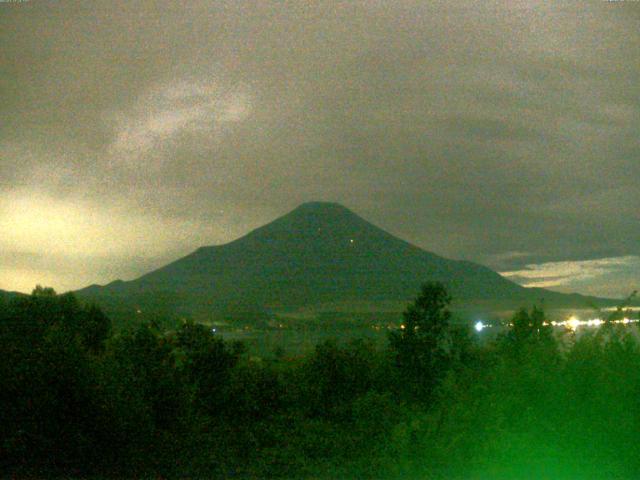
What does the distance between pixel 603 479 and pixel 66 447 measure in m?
6.94

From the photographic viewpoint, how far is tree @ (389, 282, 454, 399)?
15367 millimetres

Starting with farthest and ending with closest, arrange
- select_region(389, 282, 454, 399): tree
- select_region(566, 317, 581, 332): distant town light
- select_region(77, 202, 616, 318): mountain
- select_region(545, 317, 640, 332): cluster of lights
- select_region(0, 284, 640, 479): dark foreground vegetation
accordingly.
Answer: select_region(77, 202, 616, 318): mountain
select_region(389, 282, 454, 399): tree
select_region(566, 317, 581, 332): distant town light
select_region(545, 317, 640, 332): cluster of lights
select_region(0, 284, 640, 479): dark foreground vegetation

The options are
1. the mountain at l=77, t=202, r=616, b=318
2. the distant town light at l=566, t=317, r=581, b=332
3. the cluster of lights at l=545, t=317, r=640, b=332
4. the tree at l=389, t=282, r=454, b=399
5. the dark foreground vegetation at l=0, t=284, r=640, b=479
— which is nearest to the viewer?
the dark foreground vegetation at l=0, t=284, r=640, b=479

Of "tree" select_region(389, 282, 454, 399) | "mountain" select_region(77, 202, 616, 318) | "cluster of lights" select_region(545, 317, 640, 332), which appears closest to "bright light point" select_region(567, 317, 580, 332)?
"cluster of lights" select_region(545, 317, 640, 332)

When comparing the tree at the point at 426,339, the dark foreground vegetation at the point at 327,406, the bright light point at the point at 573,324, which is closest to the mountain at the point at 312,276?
the dark foreground vegetation at the point at 327,406

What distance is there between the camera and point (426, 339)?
1549cm

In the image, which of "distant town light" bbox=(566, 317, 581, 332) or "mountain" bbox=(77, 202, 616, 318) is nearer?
"distant town light" bbox=(566, 317, 581, 332)

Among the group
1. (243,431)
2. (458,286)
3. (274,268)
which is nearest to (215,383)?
(243,431)

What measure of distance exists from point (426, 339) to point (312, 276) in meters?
45.6

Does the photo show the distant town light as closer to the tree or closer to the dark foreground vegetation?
the dark foreground vegetation

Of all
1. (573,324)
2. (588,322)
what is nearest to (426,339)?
(573,324)

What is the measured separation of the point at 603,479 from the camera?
6801mm

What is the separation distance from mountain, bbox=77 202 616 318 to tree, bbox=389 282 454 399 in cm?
2280

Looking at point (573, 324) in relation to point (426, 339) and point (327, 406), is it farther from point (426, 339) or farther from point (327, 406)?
point (327, 406)
